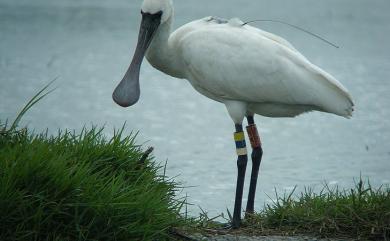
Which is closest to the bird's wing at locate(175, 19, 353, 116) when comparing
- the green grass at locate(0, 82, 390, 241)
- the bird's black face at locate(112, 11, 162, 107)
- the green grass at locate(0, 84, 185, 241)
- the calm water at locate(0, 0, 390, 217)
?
the bird's black face at locate(112, 11, 162, 107)

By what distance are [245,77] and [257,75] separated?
0.10 metres

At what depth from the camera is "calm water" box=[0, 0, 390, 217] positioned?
1156 cm

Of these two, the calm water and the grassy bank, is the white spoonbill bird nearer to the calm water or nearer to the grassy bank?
the calm water

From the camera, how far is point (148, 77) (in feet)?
64.4

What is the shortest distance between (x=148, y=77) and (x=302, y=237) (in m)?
13.6

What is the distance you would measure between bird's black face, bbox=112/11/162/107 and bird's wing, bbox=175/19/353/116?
0.98 feet

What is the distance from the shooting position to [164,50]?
7.66 metres

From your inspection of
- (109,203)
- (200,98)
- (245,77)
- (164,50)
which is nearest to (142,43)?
(164,50)

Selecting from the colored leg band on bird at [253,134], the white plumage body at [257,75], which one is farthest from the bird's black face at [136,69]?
the colored leg band on bird at [253,134]

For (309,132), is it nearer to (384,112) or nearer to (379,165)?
(384,112)

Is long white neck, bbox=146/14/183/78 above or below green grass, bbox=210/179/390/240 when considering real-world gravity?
above

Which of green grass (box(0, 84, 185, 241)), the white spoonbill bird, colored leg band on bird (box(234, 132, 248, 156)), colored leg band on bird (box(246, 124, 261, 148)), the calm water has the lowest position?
green grass (box(0, 84, 185, 241))

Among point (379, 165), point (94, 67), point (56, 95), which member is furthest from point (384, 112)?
point (94, 67)

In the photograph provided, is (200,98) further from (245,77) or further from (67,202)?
(67,202)
